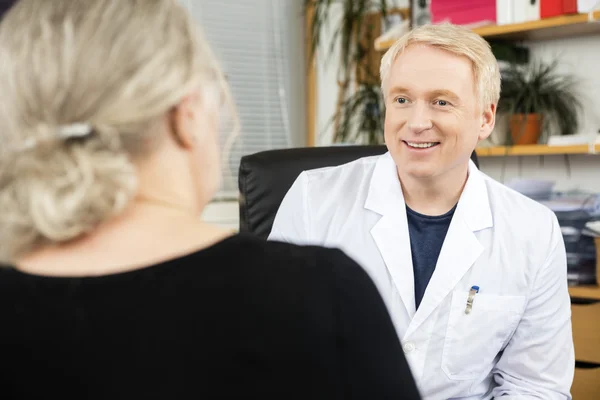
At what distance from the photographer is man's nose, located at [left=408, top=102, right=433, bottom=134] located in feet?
5.29

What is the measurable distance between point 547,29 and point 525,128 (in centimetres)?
36

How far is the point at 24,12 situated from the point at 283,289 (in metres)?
0.36

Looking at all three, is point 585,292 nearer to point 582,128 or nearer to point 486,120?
point 582,128

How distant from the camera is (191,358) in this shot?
69cm

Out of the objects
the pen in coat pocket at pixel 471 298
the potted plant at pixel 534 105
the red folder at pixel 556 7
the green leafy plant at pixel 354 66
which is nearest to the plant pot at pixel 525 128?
the potted plant at pixel 534 105

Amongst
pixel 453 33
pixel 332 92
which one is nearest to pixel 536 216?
pixel 453 33

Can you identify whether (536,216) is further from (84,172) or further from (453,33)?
(84,172)

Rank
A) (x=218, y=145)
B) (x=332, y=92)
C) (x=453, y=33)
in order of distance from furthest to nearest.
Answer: (x=332, y=92) < (x=453, y=33) < (x=218, y=145)

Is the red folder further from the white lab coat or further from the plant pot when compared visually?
the white lab coat

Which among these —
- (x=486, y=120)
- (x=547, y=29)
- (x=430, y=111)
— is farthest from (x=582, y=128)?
(x=430, y=111)

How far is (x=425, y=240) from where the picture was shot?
1644 mm

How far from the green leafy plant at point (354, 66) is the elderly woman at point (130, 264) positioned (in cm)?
259

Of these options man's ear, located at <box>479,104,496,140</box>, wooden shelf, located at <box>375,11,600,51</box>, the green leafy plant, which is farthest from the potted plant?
man's ear, located at <box>479,104,496,140</box>

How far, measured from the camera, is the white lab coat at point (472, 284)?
1529 millimetres
